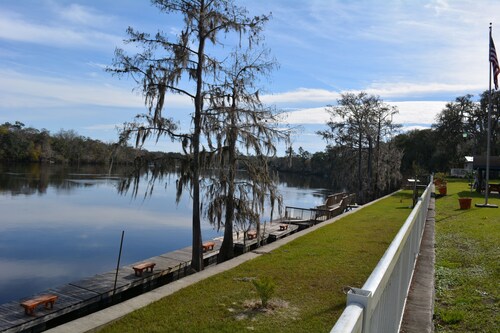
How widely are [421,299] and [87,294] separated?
35.8 ft

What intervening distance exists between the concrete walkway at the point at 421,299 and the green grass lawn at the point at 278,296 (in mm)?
1088

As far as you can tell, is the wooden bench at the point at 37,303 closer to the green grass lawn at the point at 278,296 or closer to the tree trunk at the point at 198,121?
the tree trunk at the point at 198,121

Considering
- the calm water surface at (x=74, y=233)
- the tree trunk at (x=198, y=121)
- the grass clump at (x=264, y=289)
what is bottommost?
the calm water surface at (x=74, y=233)

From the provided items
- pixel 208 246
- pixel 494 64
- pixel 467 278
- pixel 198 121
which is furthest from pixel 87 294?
pixel 494 64

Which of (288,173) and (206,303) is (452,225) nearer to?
(206,303)

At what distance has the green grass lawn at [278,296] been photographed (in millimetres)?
5824

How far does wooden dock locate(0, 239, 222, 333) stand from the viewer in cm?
1104

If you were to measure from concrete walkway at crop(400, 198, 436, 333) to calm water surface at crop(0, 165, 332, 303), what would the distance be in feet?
24.6

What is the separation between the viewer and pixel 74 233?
29.4 m

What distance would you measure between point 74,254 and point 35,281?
4.98 meters

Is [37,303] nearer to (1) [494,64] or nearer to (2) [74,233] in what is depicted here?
(2) [74,233]

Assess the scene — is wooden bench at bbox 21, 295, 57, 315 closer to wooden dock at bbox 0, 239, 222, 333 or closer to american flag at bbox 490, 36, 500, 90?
wooden dock at bbox 0, 239, 222, 333

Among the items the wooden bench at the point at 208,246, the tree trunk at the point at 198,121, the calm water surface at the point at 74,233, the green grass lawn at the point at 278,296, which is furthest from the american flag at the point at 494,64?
the wooden bench at the point at 208,246

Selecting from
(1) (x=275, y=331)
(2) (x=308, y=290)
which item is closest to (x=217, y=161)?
(2) (x=308, y=290)
